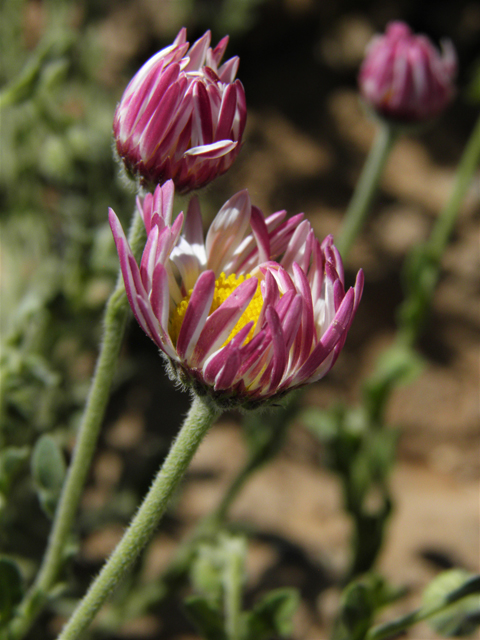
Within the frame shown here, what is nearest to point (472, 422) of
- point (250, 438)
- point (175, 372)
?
point (250, 438)

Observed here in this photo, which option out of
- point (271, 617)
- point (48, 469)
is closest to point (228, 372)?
point (48, 469)

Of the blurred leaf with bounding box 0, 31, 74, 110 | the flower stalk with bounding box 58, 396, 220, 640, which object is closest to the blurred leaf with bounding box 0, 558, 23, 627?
the flower stalk with bounding box 58, 396, 220, 640

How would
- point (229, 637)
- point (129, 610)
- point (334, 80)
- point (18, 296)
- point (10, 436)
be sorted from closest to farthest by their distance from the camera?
point (229, 637)
point (10, 436)
point (129, 610)
point (18, 296)
point (334, 80)

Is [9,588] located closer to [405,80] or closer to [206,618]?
[206,618]

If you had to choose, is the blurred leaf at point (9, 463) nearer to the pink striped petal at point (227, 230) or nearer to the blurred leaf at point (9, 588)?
the blurred leaf at point (9, 588)

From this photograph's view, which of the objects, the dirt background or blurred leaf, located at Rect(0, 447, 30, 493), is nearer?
blurred leaf, located at Rect(0, 447, 30, 493)

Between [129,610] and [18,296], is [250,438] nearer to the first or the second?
[129,610]

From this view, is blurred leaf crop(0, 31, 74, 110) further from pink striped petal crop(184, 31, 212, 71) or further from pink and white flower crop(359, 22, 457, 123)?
pink and white flower crop(359, 22, 457, 123)
